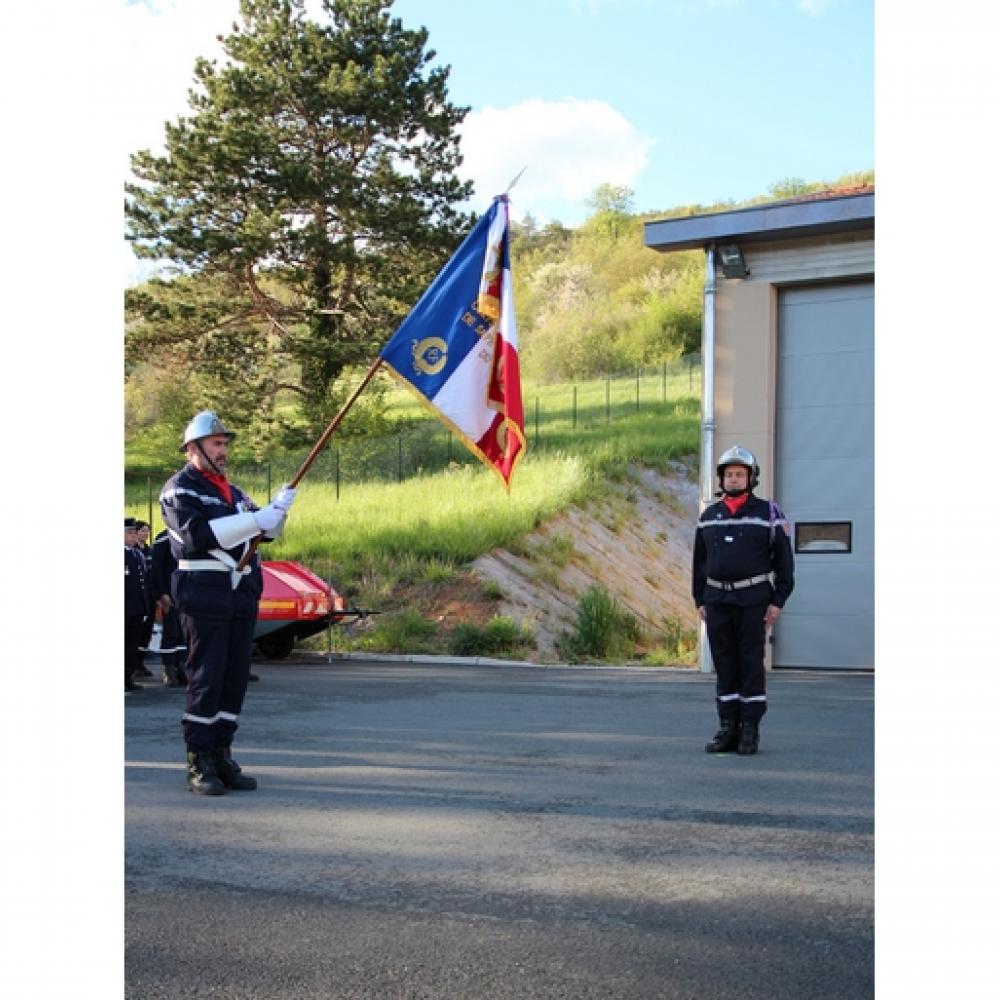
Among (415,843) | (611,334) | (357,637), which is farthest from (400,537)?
(611,334)

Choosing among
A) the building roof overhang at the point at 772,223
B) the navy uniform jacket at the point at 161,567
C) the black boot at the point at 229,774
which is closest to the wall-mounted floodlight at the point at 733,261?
the building roof overhang at the point at 772,223

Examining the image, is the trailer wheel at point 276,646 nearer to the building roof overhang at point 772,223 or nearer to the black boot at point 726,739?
the building roof overhang at point 772,223

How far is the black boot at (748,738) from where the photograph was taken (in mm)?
9273

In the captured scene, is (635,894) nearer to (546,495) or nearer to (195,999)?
(195,999)

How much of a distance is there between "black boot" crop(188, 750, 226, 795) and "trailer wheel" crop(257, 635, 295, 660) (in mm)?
11430

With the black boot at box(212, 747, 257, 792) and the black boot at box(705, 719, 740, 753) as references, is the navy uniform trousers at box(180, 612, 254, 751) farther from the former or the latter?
the black boot at box(705, 719, 740, 753)

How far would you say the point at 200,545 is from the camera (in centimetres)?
756

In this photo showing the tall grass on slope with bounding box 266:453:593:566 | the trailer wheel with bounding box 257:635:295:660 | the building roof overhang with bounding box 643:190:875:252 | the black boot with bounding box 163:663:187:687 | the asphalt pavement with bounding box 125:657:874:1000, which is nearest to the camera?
the asphalt pavement with bounding box 125:657:874:1000

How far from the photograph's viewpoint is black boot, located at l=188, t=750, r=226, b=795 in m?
7.66

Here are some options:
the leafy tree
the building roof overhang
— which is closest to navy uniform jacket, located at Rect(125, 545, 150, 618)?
the building roof overhang

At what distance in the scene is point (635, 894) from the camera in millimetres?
5305

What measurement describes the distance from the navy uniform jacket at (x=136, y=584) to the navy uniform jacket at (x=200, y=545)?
7648 millimetres

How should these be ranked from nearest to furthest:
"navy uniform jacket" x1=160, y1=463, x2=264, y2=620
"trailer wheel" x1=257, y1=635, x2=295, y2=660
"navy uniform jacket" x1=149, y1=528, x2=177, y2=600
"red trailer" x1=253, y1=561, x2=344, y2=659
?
1. "navy uniform jacket" x1=160, y1=463, x2=264, y2=620
2. "navy uniform jacket" x1=149, y1=528, x2=177, y2=600
3. "red trailer" x1=253, y1=561, x2=344, y2=659
4. "trailer wheel" x1=257, y1=635, x2=295, y2=660

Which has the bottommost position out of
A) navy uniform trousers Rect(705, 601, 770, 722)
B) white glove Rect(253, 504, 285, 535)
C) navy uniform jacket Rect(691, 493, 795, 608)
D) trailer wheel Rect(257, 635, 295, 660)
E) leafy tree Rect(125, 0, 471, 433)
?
trailer wheel Rect(257, 635, 295, 660)
